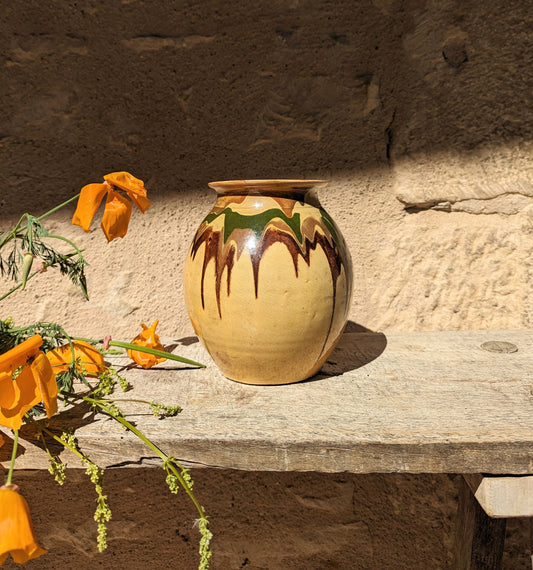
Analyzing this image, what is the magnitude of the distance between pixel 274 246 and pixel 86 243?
0.47 metres

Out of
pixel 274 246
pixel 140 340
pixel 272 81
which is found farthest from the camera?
pixel 272 81

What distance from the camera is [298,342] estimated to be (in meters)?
0.77

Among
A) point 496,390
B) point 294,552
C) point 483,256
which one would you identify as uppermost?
point 483,256

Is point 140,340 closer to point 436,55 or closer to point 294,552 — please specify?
point 294,552

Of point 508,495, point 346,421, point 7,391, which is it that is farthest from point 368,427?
point 7,391

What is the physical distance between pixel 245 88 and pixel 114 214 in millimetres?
388

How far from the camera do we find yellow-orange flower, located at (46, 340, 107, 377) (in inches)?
31.4

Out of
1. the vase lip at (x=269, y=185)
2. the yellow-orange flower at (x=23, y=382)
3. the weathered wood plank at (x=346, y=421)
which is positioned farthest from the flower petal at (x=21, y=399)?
the vase lip at (x=269, y=185)

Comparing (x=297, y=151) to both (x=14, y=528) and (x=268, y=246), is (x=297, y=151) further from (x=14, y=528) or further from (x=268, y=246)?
(x=14, y=528)

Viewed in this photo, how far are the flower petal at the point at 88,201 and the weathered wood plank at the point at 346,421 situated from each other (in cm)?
25

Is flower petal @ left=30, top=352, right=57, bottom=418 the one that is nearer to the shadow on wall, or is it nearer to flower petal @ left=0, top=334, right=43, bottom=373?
flower petal @ left=0, top=334, right=43, bottom=373

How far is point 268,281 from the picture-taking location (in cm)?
74

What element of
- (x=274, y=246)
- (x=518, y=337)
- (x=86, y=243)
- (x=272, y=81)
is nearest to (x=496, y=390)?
(x=518, y=337)

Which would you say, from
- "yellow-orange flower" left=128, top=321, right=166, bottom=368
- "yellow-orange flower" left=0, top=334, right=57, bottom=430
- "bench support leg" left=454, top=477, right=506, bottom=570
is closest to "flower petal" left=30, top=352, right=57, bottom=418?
"yellow-orange flower" left=0, top=334, right=57, bottom=430
